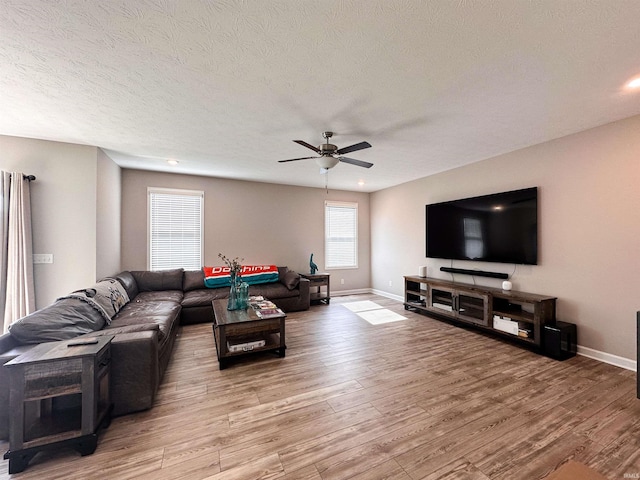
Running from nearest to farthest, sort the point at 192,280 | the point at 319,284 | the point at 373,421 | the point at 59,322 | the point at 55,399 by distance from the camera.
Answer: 1. the point at 55,399
2. the point at 373,421
3. the point at 59,322
4. the point at 192,280
5. the point at 319,284

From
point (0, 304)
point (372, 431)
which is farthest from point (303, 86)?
point (0, 304)

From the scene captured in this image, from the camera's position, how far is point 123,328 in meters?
2.36

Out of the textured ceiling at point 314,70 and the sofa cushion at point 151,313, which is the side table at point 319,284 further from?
the textured ceiling at point 314,70

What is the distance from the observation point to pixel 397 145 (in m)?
3.59

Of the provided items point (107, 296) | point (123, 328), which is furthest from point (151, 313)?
point (123, 328)

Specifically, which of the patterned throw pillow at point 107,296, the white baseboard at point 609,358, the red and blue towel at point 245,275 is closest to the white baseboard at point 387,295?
the red and blue towel at point 245,275

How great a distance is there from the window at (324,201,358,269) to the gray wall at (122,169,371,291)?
5.7 inches

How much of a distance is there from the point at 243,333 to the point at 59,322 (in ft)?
5.11

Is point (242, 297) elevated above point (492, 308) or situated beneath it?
elevated above

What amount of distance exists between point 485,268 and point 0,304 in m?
6.62

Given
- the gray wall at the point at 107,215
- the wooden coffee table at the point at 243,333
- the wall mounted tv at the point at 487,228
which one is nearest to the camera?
the wooden coffee table at the point at 243,333

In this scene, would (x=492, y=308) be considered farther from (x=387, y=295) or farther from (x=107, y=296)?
(x=107, y=296)

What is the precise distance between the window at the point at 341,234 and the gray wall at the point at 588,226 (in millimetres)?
3190

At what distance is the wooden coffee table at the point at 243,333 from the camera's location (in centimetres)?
284
